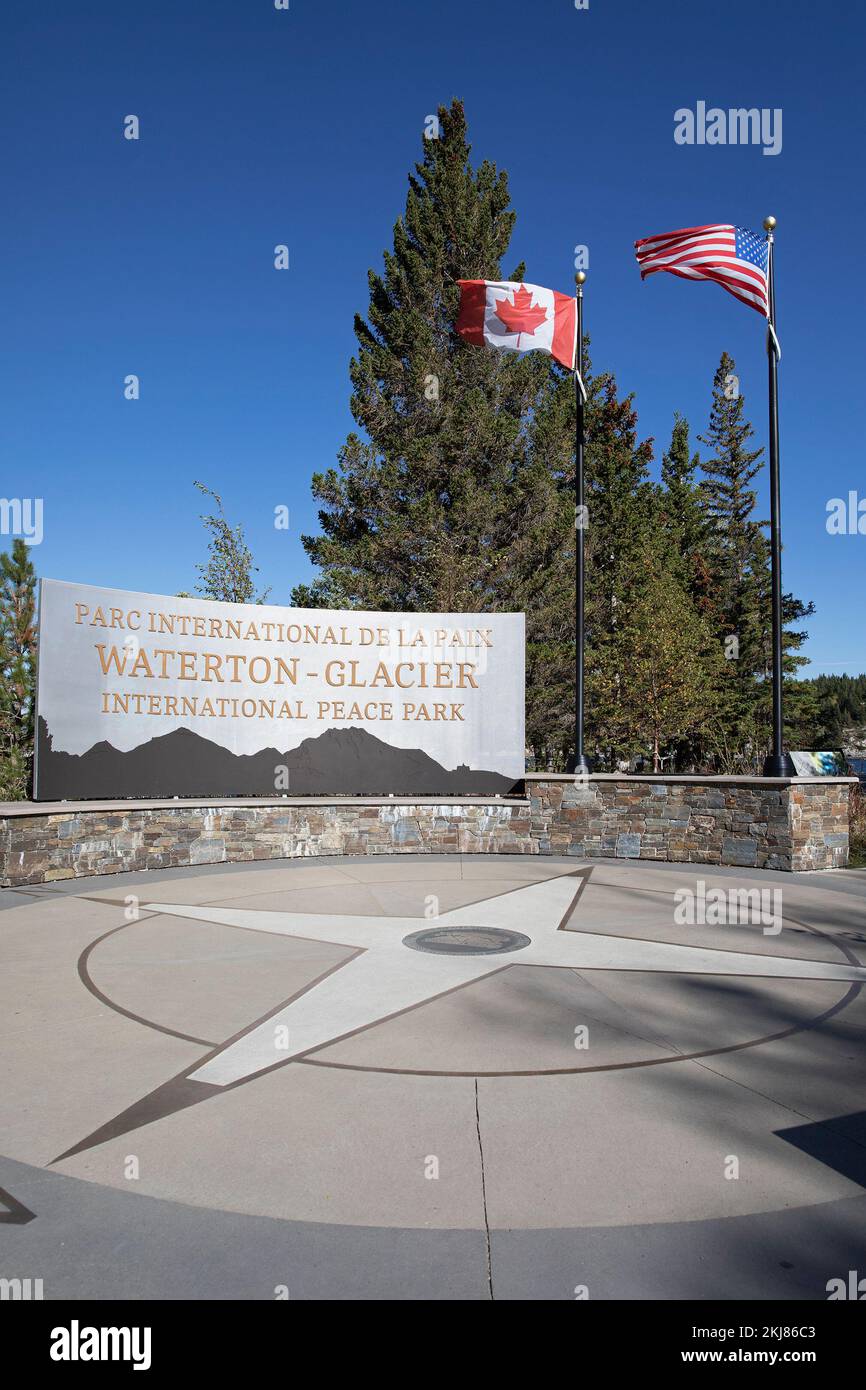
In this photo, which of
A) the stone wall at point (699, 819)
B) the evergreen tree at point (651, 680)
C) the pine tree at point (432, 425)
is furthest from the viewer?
the evergreen tree at point (651, 680)

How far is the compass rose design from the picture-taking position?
4449 millimetres

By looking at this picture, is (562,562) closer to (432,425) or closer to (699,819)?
(432,425)

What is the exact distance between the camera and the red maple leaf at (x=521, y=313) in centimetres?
1345

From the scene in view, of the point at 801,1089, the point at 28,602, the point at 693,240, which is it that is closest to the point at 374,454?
the point at 28,602

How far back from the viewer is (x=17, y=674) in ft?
56.3

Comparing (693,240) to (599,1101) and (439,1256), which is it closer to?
(599,1101)

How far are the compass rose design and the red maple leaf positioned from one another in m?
9.00

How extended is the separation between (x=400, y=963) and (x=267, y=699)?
7.09 metres

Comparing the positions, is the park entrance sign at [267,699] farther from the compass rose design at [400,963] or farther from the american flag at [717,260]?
the american flag at [717,260]

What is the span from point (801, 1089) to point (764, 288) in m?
11.5

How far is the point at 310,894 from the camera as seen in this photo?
9.42 m

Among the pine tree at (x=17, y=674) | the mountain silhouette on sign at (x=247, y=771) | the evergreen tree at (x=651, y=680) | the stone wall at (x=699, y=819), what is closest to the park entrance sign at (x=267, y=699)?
the mountain silhouette on sign at (x=247, y=771)

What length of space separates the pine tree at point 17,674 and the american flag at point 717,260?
11725 mm

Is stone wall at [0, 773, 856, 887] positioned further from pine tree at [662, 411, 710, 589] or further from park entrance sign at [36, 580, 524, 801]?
pine tree at [662, 411, 710, 589]
